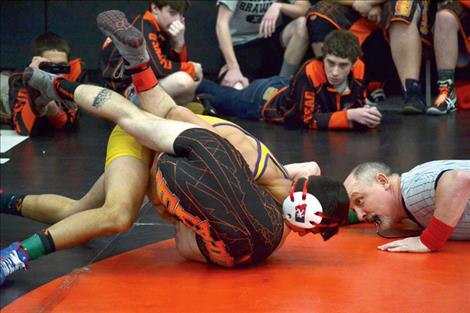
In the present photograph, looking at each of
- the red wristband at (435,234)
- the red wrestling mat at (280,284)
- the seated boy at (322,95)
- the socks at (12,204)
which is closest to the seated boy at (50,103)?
the seated boy at (322,95)

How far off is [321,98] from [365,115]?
30 centimetres

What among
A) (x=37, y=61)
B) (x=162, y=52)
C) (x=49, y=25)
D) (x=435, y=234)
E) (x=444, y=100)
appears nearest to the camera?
(x=435, y=234)

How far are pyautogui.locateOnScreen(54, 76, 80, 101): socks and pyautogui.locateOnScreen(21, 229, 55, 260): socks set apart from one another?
2.38ft

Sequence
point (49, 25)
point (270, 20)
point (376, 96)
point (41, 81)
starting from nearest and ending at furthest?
point (41, 81)
point (270, 20)
point (376, 96)
point (49, 25)

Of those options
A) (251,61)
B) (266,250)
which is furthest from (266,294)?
(251,61)

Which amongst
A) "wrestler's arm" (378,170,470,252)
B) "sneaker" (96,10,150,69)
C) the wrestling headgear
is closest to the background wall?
"sneaker" (96,10,150,69)

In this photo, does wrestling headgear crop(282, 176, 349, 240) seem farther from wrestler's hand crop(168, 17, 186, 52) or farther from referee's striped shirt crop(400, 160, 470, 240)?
wrestler's hand crop(168, 17, 186, 52)

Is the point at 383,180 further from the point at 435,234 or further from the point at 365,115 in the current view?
the point at 365,115

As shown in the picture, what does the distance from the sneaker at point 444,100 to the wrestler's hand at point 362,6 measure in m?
0.62

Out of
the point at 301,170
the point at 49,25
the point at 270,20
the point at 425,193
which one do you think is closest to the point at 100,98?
the point at 301,170

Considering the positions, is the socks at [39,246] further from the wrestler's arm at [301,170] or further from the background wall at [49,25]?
the background wall at [49,25]

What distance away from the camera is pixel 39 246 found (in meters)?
3.30

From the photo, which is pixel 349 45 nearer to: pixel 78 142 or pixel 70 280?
pixel 78 142

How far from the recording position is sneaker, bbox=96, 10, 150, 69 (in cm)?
362
